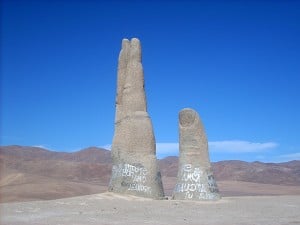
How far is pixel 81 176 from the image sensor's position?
70500mm

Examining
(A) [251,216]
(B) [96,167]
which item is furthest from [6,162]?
(A) [251,216]

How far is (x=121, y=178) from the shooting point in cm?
2461

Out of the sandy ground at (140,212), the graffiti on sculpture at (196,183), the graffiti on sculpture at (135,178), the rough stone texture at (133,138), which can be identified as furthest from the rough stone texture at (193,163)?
the graffiti on sculpture at (135,178)

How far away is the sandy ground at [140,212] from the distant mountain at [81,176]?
14.3 meters

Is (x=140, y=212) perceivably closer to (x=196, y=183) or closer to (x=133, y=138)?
(x=196, y=183)

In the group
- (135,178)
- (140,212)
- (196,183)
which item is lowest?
(140,212)

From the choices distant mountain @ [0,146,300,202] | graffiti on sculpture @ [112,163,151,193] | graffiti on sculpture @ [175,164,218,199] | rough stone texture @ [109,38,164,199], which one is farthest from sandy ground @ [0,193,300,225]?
distant mountain @ [0,146,300,202]

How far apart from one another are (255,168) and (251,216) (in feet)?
253

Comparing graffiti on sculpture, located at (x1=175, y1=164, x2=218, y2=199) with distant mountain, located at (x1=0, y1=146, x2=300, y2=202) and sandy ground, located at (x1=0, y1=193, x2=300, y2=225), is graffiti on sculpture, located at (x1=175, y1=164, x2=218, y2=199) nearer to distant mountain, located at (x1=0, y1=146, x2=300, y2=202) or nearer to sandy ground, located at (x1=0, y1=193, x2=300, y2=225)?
sandy ground, located at (x1=0, y1=193, x2=300, y2=225)

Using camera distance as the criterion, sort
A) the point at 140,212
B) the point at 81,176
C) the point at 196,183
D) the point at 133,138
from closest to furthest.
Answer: the point at 140,212 → the point at 196,183 → the point at 133,138 → the point at 81,176

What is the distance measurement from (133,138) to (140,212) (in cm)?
576

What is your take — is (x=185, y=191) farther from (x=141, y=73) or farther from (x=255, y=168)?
(x=255, y=168)

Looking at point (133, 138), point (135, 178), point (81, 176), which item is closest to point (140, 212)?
point (135, 178)

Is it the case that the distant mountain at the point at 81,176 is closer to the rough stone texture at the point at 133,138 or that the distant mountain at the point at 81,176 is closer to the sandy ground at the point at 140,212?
the rough stone texture at the point at 133,138
